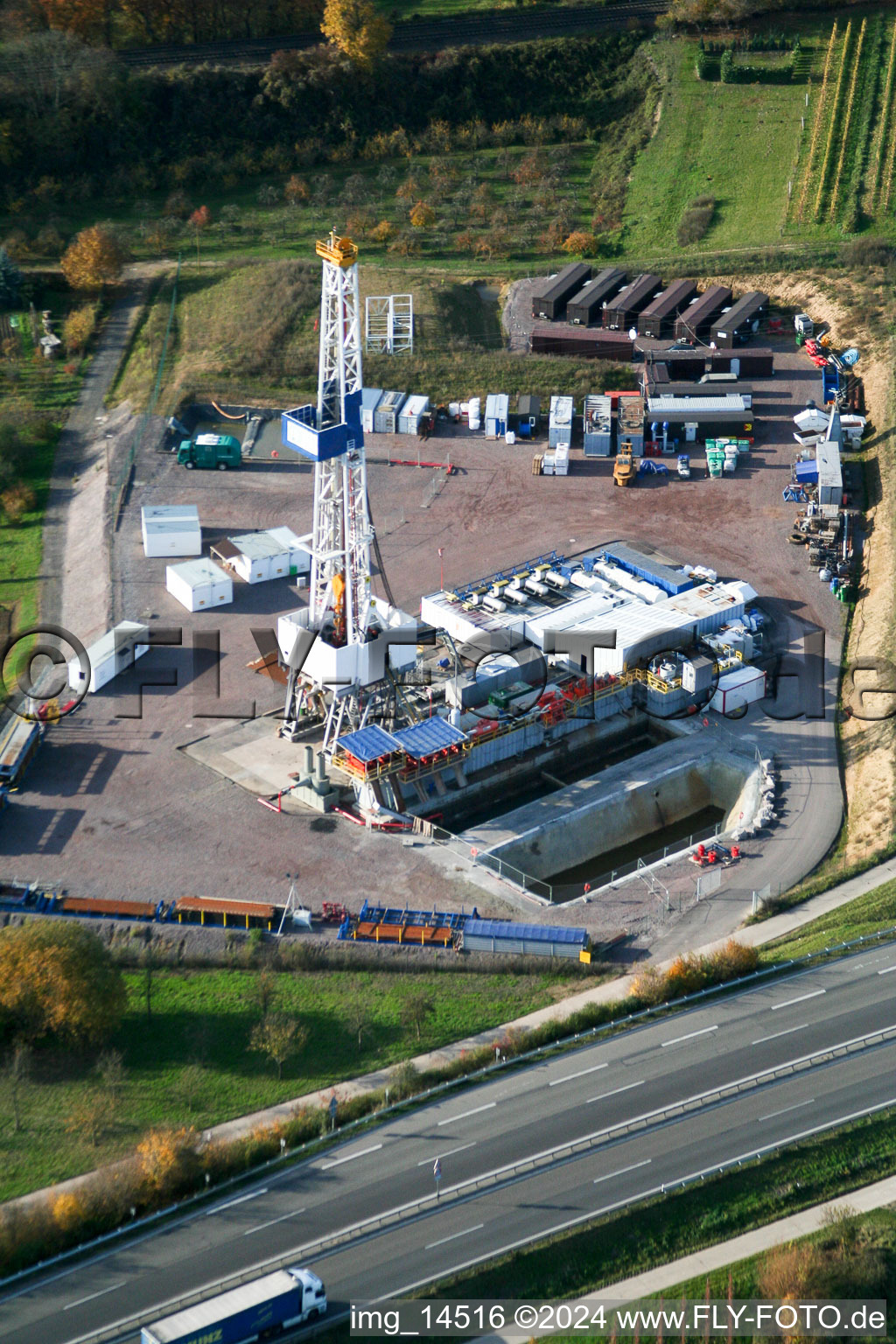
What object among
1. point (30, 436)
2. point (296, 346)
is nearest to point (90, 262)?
point (296, 346)

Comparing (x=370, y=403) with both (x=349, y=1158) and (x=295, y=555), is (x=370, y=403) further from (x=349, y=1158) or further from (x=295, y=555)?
(x=349, y=1158)

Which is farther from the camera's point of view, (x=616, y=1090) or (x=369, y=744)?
(x=369, y=744)

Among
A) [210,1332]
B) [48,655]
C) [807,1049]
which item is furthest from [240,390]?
[210,1332]

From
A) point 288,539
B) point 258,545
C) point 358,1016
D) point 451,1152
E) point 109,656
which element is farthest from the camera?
point 288,539

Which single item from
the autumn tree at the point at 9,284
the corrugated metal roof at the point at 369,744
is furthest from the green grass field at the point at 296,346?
the corrugated metal roof at the point at 369,744

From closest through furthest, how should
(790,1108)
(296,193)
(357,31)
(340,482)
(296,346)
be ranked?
(790,1108)
(340,482)
(296,346)
(296,193)
(357,31)

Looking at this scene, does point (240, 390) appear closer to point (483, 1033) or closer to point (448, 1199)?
point (483, 1033)

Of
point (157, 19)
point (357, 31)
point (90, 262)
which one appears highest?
point (157, 19)
